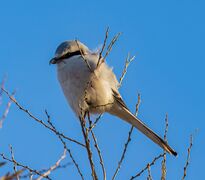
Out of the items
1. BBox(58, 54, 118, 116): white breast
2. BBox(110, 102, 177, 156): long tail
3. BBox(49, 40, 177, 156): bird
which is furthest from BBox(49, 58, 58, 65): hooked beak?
BBox(110, 102, 177, 156): long tail

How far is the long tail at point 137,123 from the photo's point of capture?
3.61m

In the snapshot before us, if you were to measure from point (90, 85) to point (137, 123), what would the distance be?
2.01 ft

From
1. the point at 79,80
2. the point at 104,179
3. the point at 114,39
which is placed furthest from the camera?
the point at 79,80

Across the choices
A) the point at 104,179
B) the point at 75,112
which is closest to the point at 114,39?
the point at 104,179

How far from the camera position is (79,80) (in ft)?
12.0

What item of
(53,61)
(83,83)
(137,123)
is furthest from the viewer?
(53,61)

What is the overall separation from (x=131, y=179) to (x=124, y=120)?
1.47 metres

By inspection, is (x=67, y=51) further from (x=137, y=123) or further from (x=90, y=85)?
(x=137, y=123)

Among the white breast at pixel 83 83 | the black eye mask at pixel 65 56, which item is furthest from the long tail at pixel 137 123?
the black eye mask at pixel 65 56

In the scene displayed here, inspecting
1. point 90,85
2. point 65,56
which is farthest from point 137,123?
point 65,56

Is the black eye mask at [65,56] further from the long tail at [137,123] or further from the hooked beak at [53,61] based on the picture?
the long tail at [137,123]

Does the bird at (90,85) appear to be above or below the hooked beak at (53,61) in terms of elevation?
below

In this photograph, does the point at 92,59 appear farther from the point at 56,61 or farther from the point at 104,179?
the point at 104,179

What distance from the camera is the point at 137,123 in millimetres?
3928
